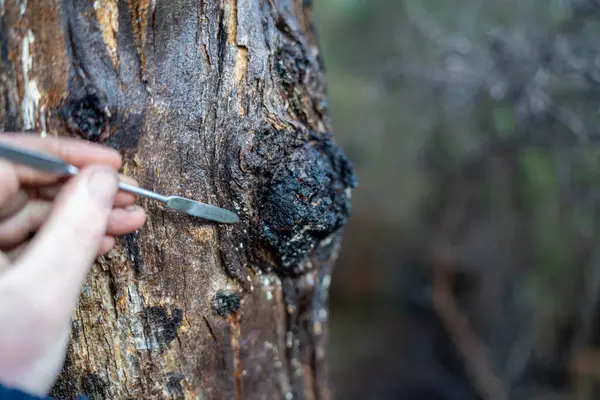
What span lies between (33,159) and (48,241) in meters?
0.13

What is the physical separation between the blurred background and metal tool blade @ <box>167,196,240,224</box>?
5.98ft

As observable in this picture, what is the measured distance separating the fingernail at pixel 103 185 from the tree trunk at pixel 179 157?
0.34 ft

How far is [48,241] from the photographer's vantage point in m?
0.63

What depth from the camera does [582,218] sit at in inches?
109

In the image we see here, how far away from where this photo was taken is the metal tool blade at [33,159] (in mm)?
658

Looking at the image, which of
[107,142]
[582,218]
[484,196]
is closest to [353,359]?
[484,196]

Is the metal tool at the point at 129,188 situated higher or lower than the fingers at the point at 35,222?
higher

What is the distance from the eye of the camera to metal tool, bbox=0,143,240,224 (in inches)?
26.0

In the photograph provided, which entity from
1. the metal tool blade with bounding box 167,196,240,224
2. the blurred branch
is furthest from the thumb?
the blurred branch

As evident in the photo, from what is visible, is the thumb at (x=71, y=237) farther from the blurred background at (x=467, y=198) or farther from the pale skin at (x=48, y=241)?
the blurred background at (x=467, y=198)

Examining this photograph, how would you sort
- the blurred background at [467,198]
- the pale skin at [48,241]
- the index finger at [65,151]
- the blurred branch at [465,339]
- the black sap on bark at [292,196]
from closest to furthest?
the pale skin at [48,241] → the index finger at [65,151] → the black sap on bark at [292,196] → the blurred background at [467,198] → the blurred branch at [465,339]

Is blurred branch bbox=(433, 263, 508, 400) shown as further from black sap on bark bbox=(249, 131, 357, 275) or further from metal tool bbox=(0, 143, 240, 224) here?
metal tool bbox=(0, 143, 240, 224)

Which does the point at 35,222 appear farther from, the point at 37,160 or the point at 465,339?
the point at 465,339

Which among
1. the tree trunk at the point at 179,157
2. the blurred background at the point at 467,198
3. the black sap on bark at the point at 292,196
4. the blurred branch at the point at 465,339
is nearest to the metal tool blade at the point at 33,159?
the tree trunk at the point at 179,157
